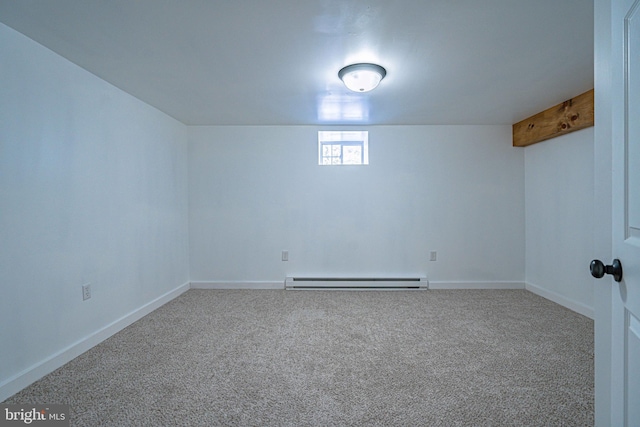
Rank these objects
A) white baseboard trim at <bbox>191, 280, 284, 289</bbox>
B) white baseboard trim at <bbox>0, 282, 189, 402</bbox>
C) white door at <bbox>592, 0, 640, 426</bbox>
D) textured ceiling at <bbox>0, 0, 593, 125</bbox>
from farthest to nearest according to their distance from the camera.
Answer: white baseboard trim at <bbox>191, 280, 284, 289</bbox> < white baseboard trim at <bbox>0, 282, 189, 402</bbox> < textured ceiling at <bbox>0, 0, 593, 125</bbox> < white door at <bbox>592, 0, 640, 426</bbox>

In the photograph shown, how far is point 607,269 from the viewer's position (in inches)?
32.9

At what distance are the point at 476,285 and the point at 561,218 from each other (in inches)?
50.9

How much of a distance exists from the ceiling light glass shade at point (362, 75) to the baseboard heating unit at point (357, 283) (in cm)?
247

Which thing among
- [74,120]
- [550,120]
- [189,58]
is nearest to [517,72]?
[550,120]

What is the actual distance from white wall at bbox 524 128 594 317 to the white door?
111 inches

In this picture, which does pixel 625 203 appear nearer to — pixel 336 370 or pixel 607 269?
pixel 607 269

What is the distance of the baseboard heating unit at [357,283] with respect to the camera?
393cm

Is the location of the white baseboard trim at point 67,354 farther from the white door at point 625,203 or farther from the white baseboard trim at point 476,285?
the white baseboard trim at point 476,285

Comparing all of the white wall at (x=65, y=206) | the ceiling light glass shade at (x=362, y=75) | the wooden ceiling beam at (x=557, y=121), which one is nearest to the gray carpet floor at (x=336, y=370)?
the white wall at (x=65, y=206)

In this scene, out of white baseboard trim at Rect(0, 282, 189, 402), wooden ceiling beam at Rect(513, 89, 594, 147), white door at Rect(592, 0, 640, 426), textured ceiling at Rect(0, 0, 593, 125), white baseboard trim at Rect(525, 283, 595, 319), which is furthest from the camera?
white baseboard trim at Rect(525, 283, 595, 319)

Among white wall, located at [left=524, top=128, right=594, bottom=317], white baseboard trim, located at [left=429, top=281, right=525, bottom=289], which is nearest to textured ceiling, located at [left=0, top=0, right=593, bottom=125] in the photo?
white wall, located at [left=524, top=128, right=594, bottom=317]

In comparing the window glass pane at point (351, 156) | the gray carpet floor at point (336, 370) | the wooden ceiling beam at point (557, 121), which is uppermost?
the wooden ceiling beam at point (557, 121)

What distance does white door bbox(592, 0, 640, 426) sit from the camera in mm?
741

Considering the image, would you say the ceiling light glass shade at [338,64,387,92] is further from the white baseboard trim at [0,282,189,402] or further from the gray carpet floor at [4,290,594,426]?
the white baseboard trim at [0,282,189,402]
